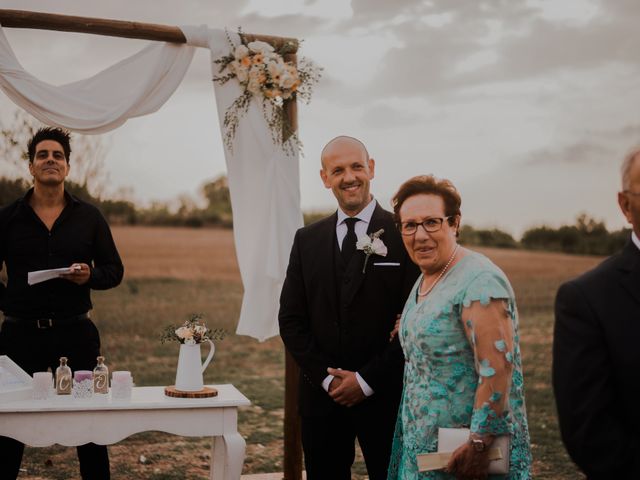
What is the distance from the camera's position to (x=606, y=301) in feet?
6.23

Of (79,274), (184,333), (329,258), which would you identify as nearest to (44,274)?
(79,274)

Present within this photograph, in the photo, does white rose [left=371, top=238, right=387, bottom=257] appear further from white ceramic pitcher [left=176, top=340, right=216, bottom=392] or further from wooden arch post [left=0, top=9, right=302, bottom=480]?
wooden arch post [left=0, top=9, right=302, bottom=480]

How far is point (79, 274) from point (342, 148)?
1623 mm

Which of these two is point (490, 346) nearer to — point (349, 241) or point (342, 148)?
point (349, 241)

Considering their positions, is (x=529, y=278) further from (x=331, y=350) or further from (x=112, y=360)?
(x=331, y=350)

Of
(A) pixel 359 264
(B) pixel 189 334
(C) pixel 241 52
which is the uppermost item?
(C) pixel 241 52

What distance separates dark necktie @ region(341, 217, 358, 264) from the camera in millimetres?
3701

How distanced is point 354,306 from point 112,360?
8534 mm

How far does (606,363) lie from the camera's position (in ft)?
6.16

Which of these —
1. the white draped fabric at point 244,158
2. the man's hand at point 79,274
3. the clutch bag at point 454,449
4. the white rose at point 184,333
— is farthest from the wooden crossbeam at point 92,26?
the clutch bag at point 454,449

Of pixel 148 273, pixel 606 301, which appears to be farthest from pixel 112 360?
pixel 606 301

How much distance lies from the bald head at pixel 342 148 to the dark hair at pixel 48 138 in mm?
1597

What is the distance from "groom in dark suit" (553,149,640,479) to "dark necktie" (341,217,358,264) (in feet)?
6.01

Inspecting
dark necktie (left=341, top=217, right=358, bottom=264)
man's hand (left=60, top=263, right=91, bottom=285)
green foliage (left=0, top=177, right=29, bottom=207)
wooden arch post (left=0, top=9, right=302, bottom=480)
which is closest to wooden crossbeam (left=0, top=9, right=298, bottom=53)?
wooden arch post (left=0, top=9, right=302, bottom=480)
